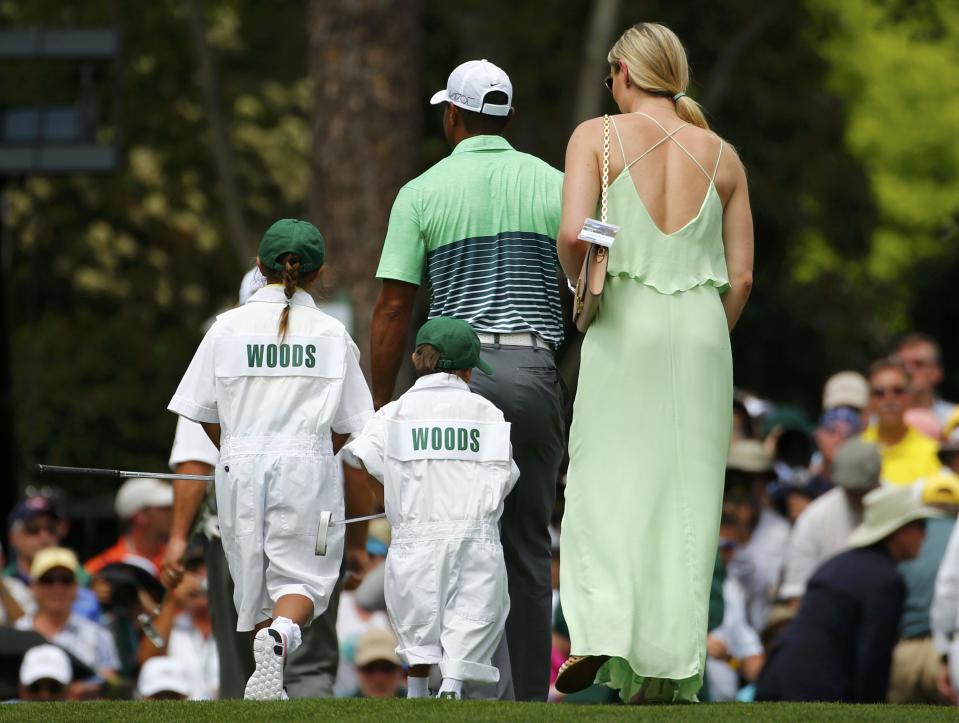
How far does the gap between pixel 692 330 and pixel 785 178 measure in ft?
75.6

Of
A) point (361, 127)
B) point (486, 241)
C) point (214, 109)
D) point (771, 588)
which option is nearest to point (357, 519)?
point (486, 241)

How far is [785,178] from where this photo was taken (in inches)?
1191

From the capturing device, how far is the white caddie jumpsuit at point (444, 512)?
7.88m

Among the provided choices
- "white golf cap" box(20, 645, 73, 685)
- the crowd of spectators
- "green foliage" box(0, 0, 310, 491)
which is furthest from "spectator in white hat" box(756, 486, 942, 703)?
"green foliage" box(0, 0, 310, 491)

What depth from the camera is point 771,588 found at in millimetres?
13016

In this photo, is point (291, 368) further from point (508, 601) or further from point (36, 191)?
point (36, 191)

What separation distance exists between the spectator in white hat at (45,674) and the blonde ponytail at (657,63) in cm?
481

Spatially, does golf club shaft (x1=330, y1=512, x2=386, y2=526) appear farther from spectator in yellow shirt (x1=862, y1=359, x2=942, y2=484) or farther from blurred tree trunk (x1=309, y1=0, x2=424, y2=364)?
blurred tree trunk (x1=309, y1=0, x2=424, y2=364)

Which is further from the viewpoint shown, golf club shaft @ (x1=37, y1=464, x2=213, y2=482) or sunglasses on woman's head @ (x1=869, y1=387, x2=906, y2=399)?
sunglasses on woman's head @ (x1=869, y1=387, x2=906, y2=399)

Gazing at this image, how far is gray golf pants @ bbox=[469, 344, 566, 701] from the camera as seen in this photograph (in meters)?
8.20

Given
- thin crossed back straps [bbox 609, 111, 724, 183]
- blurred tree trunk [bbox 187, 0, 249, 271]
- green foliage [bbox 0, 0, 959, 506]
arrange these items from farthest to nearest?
green foliage [bbox 0, 0, 959, 506], blurred tree trunk [bbox 187, 0, 249, 271], thin crossed back straps [bbox 609, 111, 724, 183]

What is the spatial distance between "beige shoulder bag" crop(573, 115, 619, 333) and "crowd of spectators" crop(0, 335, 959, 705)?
7.48 ft

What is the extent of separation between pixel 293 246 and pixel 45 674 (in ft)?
12.0

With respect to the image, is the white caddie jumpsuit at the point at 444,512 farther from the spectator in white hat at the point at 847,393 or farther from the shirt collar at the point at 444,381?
the spectator in white hat at the point at 847,393
